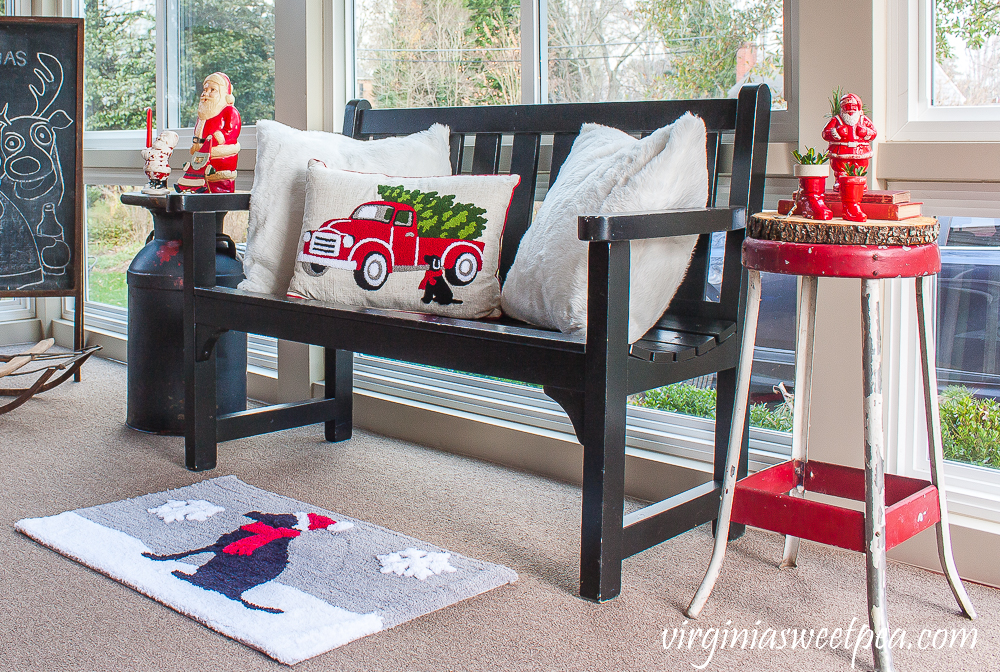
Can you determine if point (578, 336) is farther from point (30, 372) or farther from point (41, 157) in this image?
point (41, 157)

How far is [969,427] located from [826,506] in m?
A: 0.58

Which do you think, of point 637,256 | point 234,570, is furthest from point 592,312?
point 234,570

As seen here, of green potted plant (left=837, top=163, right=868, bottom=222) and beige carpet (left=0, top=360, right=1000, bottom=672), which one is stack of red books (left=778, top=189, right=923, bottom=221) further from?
beige carpet (left=0, top=360, right=1000, bottom=672)

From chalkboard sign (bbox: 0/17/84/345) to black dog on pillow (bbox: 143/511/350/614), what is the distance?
→ 6.34 ft

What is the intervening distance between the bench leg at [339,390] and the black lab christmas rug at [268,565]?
52 cm

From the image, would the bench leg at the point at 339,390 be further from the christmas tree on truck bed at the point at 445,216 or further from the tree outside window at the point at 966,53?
the tree outside window at the point at 966,53

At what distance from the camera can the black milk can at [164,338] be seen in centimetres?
274

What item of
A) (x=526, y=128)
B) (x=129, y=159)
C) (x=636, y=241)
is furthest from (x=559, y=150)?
(x=129, y=159)

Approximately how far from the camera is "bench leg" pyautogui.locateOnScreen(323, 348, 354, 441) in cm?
271

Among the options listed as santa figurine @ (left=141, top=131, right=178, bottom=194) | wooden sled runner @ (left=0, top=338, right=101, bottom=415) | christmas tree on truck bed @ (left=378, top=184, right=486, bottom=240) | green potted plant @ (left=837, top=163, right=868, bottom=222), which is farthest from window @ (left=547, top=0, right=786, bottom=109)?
wooden sled runner @ (left=0, top=338, right=101, bottom=415)

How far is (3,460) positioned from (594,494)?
5.61 ft

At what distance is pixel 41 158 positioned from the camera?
141 inches

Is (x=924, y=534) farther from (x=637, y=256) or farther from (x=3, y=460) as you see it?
(x=3, y=460)

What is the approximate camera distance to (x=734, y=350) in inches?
77.2
